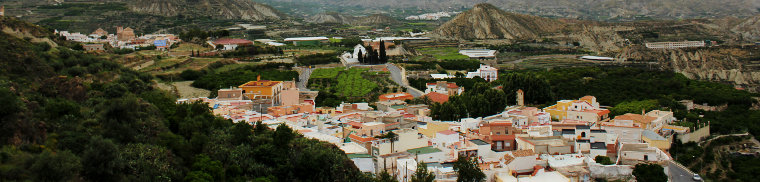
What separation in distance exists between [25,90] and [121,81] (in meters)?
7.94

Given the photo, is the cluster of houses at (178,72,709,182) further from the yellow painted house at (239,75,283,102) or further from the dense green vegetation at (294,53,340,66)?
the dense green vegetation at (294,53,340,66)

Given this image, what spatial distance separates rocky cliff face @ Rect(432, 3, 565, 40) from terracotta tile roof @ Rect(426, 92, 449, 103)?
5697cm

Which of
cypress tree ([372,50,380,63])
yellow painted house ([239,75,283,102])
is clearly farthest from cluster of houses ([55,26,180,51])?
yellow painted house ([239,75,283,102])

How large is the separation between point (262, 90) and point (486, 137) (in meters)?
13.6

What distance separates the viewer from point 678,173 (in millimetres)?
21562

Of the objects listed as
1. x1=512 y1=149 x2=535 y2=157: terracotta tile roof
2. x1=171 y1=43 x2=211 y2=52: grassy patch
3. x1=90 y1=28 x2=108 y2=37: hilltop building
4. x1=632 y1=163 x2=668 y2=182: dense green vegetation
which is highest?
x1=90 y1=28 x2=108 y2=37: hilltop building

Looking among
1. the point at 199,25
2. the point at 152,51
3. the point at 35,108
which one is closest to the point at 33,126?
the point at 35,108

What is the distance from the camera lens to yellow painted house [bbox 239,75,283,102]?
3119 cm

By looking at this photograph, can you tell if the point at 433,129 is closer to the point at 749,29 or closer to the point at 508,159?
the point at 508,159

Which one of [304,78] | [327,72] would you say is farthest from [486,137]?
[327,72]

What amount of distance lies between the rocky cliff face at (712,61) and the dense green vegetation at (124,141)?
4209 cm

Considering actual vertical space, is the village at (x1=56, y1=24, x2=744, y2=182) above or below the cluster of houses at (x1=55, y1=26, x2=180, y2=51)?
below

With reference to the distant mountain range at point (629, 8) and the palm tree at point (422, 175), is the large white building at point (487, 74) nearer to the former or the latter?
the palm tree at point (422, 175)

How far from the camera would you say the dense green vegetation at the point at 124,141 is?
13695 millimetres
